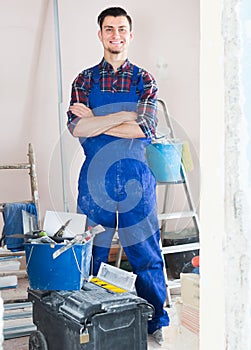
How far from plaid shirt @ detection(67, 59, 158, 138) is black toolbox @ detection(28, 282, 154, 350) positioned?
2.90ft

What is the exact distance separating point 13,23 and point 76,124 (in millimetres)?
1438

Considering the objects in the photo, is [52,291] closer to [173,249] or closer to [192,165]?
[173,249]

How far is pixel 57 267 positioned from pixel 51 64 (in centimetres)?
203

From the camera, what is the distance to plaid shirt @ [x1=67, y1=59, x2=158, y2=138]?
8.76 feet

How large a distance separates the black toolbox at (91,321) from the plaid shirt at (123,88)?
88cm

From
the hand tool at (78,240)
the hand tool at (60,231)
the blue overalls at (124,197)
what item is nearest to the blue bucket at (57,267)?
the hand tool at (78,240)

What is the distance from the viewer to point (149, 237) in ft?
8.91

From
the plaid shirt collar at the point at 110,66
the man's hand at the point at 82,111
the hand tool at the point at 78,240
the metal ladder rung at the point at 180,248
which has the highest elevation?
the plaid shirt collar at the point at 110,66

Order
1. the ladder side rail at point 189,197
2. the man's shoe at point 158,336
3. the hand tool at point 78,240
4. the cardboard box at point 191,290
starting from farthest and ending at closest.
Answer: the ladder side rail at point 189,197, the man's shoe at point 158,336, the hand tool at point 78,240, the cardboard box at point 191,290

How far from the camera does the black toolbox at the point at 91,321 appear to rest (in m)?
2.01

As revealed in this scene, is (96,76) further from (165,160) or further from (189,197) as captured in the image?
(189,197)

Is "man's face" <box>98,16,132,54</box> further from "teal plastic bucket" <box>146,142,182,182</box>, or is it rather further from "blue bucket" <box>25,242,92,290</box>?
"blue bucket" <box>25,242,92,290</box>
